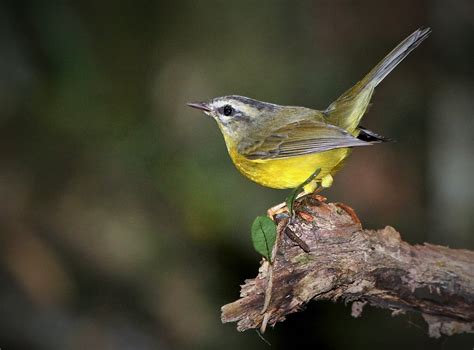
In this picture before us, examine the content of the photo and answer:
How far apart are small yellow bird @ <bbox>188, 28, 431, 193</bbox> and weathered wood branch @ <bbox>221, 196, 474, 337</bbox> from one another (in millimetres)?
500

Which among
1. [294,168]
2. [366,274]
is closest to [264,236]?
[366,274]

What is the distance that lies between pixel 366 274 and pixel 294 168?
912mm

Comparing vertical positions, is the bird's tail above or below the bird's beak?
below

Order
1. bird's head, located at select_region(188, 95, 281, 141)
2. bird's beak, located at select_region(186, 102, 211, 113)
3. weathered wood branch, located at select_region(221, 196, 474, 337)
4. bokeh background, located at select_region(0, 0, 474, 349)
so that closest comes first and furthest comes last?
weathered wood branch, located at select_region(221, 196, 474, 337) < bird's beak, located at select_region(186, 102, 211, 113) < bird's head, located at select_region(188, 95, 281, 141) < bokeh background, located at select_region(0, 0, 474, 349)

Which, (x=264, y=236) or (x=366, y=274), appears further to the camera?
(x=366, y=274)

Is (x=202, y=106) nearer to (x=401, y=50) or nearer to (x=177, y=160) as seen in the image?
(x=401, y=50)

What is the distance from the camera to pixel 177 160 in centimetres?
733

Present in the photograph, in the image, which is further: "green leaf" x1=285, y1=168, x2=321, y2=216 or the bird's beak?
the bird's beak

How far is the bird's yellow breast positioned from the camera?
169 inches

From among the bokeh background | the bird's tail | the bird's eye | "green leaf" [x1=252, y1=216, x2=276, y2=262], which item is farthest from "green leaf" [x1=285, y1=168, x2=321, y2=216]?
the bokeh background

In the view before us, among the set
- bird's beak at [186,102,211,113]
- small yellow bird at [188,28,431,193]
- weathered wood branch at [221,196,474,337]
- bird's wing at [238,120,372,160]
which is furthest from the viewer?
bird's beak at [186,102,211,113]

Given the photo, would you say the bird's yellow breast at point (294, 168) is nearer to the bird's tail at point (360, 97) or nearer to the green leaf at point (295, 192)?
the green leaf at point (295, 192)

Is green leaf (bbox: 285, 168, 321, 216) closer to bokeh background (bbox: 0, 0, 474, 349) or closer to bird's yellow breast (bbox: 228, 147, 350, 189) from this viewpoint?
bird's yellow breast (bbox: 228, 147, 350, 189)

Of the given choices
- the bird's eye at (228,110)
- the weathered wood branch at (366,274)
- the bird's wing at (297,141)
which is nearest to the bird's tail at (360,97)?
the bird's wing at (297,141)
